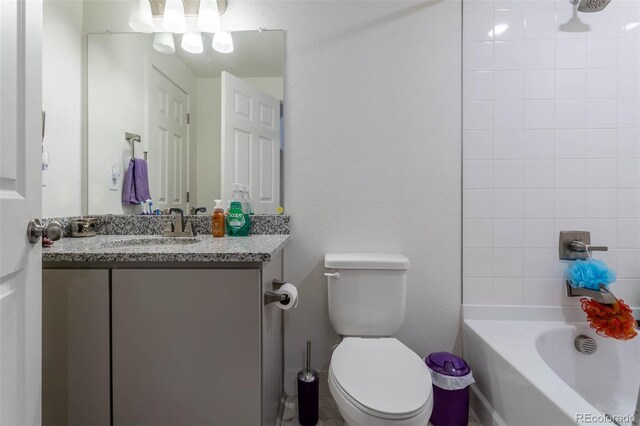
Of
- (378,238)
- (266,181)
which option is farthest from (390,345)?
(266,181)

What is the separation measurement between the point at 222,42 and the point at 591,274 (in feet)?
6.81

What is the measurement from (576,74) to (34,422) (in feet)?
7.87

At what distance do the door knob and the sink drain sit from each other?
2018 mm

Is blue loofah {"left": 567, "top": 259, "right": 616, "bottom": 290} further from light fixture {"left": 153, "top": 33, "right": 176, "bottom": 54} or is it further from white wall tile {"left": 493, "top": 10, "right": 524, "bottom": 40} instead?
light fixture {"left": 153, "top": 33, "right": 176, "bottom": 54}

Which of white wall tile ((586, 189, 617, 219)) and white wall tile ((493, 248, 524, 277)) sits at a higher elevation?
white wall tile ((586, 189, 617, 219))

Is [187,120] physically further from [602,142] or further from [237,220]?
[602,142]

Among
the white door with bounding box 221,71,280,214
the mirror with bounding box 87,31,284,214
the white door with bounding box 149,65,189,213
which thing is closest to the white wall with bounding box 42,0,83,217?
the mirror with bounding box 87,31,284,214

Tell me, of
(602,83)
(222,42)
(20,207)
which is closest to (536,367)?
(602,83)

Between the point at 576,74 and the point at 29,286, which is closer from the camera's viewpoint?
the point at 29,286

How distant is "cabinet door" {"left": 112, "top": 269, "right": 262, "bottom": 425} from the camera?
960 millimetres

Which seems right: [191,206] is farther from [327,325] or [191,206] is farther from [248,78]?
[327,325]

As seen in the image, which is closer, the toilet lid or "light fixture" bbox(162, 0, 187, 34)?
the toilet lid

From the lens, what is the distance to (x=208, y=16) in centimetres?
150

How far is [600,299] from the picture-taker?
138cm
